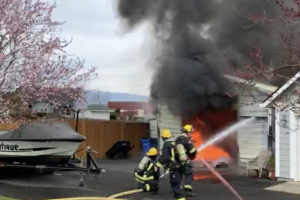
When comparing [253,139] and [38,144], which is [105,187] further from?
[253,139]

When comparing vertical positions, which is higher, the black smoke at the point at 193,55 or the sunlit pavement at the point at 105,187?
the black smoke at the point at 193,55

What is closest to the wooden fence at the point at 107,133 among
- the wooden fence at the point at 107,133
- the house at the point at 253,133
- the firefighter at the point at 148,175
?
the wooden fence at the point at 107,133

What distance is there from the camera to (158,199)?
9781 millimetres

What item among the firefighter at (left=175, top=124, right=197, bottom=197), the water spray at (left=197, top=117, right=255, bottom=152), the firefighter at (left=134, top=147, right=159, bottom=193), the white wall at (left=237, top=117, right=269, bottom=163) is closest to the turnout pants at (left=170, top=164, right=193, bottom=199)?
the firefighter at (left=175, top=124, right=197, bottom=197)

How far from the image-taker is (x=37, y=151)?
38.5 ft

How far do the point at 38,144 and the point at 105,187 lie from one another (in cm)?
189

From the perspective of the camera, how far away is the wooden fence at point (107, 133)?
20.6 metres

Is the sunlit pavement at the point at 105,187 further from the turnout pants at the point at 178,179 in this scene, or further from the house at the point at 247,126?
the house at the point at 247,126

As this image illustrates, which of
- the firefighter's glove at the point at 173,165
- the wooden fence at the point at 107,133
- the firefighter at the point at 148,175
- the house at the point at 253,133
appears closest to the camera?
the firefighter's glove at the point at 173,165

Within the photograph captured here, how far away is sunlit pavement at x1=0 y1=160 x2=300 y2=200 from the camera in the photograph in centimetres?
1016

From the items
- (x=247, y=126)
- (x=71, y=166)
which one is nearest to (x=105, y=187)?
(x=71, y=166)

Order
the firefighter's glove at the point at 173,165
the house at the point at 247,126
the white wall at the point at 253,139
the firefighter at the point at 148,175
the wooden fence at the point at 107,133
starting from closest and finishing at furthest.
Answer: the firefighter's glove at the point at 173,165
the firefighter at the point at 148,175
the house at the point at 247,126
the white wall at the point at 253,139
the wooden fence at the point at 107,133

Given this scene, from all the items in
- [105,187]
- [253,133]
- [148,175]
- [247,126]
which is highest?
[247,126]

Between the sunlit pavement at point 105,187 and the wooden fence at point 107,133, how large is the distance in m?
6.58
